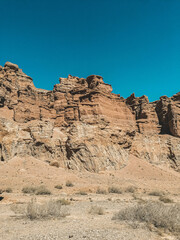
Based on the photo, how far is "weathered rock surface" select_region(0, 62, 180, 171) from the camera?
31.5 metres

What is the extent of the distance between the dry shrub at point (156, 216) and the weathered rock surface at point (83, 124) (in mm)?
23180

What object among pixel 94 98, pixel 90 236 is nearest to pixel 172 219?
pixel 90 236

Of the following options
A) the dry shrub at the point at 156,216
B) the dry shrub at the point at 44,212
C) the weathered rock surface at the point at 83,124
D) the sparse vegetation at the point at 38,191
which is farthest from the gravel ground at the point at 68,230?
the weathered rock surface at the point at 83,124

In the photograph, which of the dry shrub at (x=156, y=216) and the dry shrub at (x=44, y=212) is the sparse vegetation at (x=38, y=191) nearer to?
the dry shrub at (x=44, y=212)

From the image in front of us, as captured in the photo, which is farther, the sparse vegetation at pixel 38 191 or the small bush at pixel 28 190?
the small bush at pixel 28 190

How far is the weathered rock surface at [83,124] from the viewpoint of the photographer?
3145 centimetres

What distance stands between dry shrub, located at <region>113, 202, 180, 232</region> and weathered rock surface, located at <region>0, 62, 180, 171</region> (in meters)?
23.2

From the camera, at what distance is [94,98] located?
3962 cm

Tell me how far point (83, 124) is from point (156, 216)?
2911 centimetres

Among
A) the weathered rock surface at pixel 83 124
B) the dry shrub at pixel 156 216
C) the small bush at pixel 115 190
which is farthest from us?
the weathered rock surface at pixel 83 124

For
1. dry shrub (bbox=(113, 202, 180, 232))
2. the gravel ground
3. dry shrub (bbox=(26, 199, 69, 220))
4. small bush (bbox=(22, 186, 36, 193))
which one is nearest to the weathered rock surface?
small bush (bbox=(22, 186, 36, 193))

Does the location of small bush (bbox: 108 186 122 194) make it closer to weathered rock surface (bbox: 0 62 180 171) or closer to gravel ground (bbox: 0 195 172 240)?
weathered rock surface (bbox: 0 62 180 171)

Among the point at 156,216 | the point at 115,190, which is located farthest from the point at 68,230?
the point at 115,190

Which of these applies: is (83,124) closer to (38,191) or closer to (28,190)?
(28,190)
